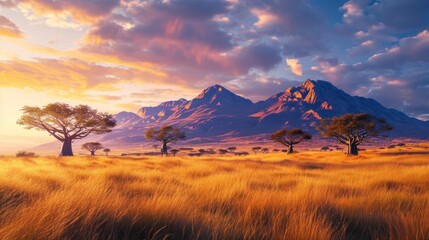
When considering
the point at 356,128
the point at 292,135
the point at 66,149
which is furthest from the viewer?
the point at 292,135

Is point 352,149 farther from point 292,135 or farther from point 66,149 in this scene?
point 66,149

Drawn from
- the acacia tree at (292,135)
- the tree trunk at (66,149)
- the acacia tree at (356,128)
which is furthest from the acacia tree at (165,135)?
the acacia tree at (356,128)

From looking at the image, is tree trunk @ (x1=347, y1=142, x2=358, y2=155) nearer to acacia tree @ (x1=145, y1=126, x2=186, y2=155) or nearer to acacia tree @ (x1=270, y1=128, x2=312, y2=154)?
acacia tree @ (x1=270, y1=128, x2=312, y2=154)

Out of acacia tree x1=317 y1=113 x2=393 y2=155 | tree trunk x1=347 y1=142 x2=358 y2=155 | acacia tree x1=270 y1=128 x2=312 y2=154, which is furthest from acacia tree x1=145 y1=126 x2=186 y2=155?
tree trunk x1=347 y1=142 x2=358 y2=155

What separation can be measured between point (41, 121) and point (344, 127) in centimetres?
4793

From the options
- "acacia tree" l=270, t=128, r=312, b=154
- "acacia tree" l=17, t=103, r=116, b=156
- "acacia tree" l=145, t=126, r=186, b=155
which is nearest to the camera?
"acacia tree" l=17, t=103, r=116, b=156

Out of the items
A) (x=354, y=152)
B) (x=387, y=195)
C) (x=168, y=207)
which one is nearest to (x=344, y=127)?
(x=354, y=152)

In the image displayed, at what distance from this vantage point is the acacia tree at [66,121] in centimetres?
4262

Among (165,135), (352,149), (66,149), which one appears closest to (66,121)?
(66,149)

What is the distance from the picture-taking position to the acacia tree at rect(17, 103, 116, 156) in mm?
42625

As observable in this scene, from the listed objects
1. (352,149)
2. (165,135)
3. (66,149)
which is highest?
(165,135)

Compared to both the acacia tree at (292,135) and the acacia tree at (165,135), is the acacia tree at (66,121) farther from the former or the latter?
the acacia tree at (292,135)

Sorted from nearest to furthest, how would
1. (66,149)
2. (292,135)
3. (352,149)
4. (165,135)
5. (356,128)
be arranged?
(66,149) < (352,149) < (356,128) < (292,135) < (165,135)

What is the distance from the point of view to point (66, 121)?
44781mm
